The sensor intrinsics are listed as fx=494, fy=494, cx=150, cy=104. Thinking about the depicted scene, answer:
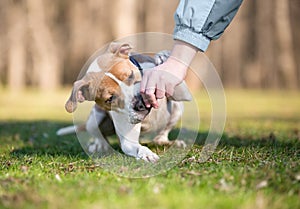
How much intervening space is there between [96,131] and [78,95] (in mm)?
1028

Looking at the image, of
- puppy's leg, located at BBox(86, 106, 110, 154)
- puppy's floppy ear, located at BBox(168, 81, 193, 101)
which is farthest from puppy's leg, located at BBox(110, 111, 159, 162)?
puppy's floppy ear, located at BBox(168, 81, 193, 101)

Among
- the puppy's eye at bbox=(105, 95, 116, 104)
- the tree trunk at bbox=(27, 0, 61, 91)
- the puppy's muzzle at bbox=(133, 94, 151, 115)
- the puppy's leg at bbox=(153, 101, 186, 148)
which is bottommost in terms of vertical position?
the tree trunk at bbox=(27, 0, 61, 91)

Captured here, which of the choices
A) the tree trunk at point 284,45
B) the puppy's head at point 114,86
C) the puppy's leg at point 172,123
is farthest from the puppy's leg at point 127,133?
the tree trunk at point 284,45

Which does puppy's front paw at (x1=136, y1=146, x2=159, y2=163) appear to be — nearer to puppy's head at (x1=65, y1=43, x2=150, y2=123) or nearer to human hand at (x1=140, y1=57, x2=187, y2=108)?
puppy's head at (x1=65, y1=43, x2=150, y2=123)

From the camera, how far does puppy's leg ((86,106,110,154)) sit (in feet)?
18.7

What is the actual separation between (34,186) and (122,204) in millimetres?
849

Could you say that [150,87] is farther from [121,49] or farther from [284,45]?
[284,45]

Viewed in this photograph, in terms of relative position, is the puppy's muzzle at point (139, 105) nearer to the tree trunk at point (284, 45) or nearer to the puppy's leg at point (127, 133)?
the puppy's leg at point (127, 133)

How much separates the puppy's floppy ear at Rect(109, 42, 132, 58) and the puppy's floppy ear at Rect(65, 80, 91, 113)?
18.5 inches

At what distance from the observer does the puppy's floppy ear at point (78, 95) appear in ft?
16.5

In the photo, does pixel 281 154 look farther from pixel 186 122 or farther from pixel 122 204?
pixel 122 204

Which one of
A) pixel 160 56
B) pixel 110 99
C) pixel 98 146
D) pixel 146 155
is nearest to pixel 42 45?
pixel 98 146

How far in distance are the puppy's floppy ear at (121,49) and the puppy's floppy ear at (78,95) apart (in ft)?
1.54

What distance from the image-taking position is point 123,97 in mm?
4797
